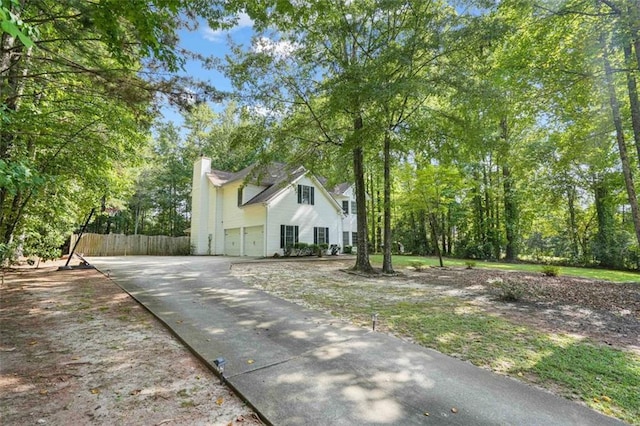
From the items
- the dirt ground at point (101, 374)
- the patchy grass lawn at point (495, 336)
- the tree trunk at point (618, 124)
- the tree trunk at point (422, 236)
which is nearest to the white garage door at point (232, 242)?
the patchy grass lawn at point (495, 336)

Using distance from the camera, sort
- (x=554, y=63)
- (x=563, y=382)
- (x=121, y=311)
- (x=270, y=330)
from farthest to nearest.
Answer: (x=554, y=63), (x=121, y=311), (x=270, y=330), (x=563, y=382)

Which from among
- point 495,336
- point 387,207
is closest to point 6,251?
point 495,336

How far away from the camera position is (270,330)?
4.88 meters

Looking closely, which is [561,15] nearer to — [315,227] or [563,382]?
[563,382]

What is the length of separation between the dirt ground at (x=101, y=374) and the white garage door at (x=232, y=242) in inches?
626

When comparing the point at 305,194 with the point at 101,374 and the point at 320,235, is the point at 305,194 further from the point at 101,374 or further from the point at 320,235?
the point at 101,374

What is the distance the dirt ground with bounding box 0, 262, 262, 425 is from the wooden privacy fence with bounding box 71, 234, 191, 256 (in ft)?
58.4

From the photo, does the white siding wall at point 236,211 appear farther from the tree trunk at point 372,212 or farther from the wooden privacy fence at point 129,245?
the tree trunk at point 372,212

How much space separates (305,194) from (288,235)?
3.26 metres

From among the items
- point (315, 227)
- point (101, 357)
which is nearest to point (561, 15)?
point (101, 357)

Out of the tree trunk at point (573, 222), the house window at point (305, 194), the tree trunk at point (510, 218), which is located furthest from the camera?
the house window at point (305, 194)

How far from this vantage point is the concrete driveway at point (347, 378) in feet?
8.69

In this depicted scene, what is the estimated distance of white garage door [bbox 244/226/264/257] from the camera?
20141 mm

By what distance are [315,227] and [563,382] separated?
63.4 feet
